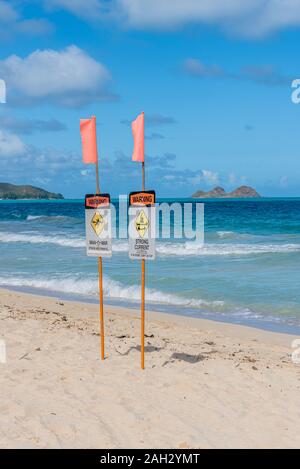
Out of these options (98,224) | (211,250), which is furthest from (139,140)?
(211,250)

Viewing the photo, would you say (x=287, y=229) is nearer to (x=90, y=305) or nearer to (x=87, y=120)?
(x=90, y=305)

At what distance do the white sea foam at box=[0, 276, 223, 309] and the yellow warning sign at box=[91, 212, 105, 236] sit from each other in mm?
5600

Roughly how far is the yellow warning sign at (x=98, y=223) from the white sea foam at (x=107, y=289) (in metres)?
5.60

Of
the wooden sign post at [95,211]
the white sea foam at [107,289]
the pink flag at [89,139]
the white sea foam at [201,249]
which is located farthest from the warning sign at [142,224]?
the white sea foam at [201,249]

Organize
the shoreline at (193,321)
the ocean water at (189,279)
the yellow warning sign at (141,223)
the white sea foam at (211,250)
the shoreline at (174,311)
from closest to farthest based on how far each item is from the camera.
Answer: the yellow warning sign at (141,223)
the shoreline at (193,321)
the shoreline at (174,311)
the ocean water at (189,279)
the white sea foam at (211,250)

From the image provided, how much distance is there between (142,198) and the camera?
6.51 metres

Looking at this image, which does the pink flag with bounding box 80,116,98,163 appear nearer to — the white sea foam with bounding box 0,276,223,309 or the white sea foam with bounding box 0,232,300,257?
the white sea foam with bounding box 0,276,223,309

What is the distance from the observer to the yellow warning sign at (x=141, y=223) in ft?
21.4

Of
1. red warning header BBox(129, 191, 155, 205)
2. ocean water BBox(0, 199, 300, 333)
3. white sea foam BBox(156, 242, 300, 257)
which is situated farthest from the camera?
white sea foam BBox(156, 242, 300, 257)

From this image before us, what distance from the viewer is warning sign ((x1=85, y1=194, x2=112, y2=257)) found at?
22.9 feet

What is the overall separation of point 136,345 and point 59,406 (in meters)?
2.71

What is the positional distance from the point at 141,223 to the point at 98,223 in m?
0.75

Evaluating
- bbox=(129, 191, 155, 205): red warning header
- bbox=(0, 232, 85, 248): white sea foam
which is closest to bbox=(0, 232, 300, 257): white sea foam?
bbox=(0, 232, 85, 248): white sea foam

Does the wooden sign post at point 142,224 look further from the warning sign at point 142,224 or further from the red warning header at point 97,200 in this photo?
the red warning header at point 97,200
